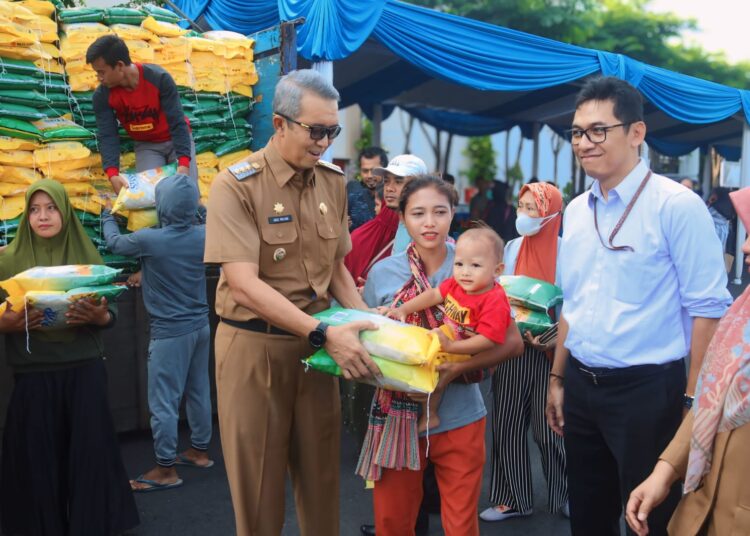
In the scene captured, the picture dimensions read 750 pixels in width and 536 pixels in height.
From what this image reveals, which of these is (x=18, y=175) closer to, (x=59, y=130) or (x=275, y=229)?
(x=59, y=130)

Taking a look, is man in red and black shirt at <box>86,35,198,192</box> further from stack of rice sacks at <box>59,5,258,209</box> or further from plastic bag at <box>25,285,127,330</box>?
plastic bag at <box>25,285,127,330</box>

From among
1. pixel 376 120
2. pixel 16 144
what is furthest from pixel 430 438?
pixel 376 120

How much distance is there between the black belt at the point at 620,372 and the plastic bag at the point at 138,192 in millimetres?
2975

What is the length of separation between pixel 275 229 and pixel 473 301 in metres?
0.73

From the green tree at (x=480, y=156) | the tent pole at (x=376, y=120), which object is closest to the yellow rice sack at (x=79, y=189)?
the tent pole at (x=376, y=120)

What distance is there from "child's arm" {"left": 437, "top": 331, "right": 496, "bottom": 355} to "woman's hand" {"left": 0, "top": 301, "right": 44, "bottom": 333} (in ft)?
5.80

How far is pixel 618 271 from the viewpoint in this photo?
209 centimetres

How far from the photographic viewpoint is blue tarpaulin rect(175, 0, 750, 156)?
5.45 metres

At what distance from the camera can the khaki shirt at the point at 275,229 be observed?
212cm

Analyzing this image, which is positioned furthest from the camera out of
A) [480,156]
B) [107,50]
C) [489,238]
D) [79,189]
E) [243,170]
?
[480,156]

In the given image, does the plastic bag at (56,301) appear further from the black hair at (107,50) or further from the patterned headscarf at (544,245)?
the patterned headscarf at (544,245)

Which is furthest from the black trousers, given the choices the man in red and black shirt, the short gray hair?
the man in red and black shirt

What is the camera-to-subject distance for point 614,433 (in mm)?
2105

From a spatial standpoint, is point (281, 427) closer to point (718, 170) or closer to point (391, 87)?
point (391, 87)
